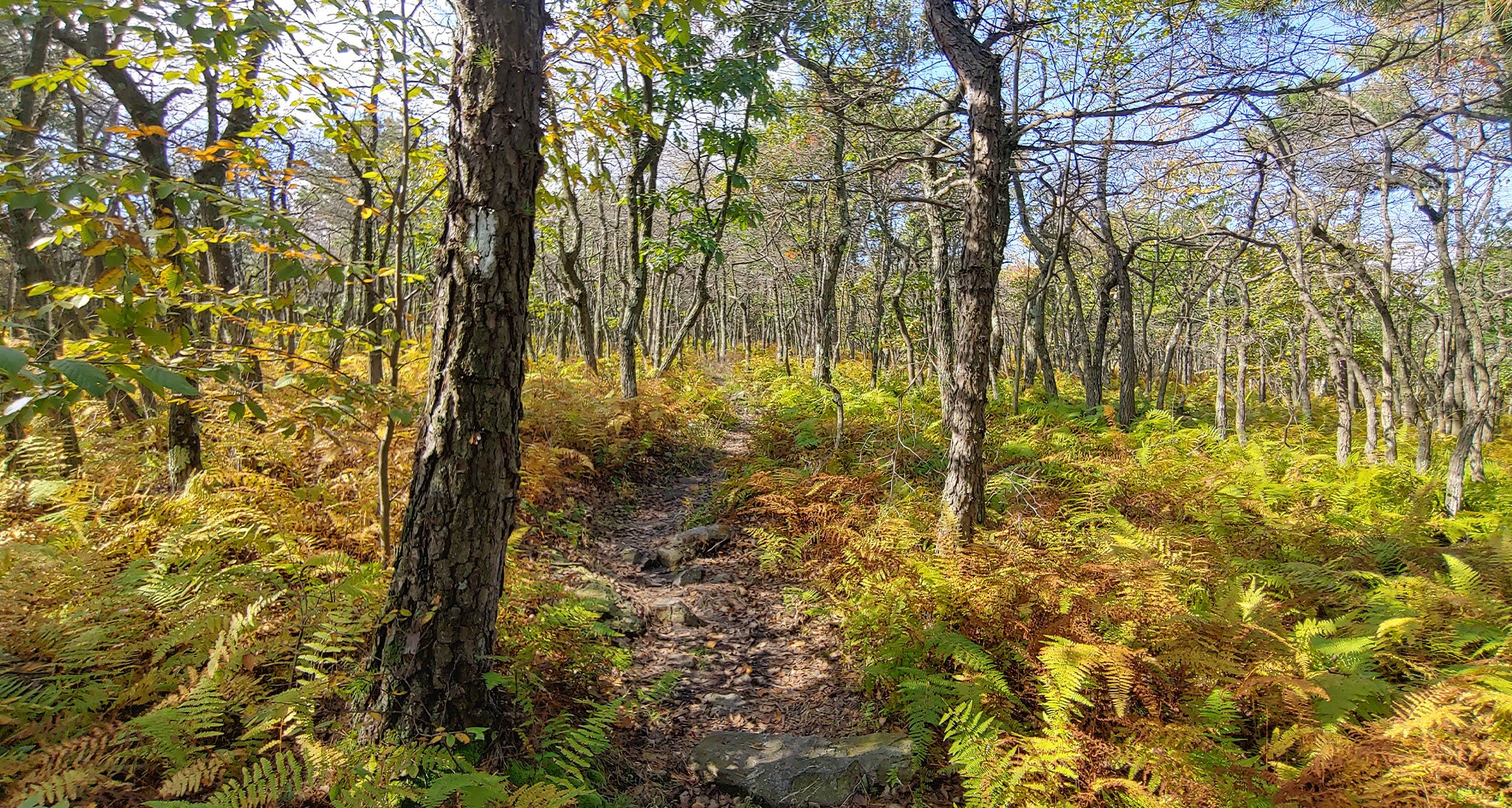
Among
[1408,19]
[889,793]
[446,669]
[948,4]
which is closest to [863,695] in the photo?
[889,793]

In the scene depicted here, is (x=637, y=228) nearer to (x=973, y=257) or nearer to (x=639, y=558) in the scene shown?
(x=639, y=558)

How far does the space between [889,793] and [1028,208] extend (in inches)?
582

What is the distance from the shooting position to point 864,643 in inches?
184

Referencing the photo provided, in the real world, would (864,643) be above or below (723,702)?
above

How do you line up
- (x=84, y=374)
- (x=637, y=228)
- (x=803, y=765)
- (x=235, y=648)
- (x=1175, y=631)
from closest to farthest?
(x=84, y=374)
(x=235, y=648)
(x=803, y=765)
(x=1175, y=631)
(x=637, y=228)

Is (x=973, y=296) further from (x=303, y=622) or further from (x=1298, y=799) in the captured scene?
(x=303, y=622)

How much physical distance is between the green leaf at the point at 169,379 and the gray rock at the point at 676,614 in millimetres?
4063

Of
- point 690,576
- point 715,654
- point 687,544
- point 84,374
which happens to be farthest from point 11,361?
point 687,544

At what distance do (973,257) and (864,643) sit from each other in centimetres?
319

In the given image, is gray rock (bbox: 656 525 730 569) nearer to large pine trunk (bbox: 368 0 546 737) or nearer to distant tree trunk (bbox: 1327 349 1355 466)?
large pine trunk (bbox: 368 0 546 737)

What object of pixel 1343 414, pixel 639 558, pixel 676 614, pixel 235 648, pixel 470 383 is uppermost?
pixel 470 383

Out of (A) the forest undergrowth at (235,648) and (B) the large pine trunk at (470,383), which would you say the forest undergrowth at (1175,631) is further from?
(B) the large pine trunk at (470,383)

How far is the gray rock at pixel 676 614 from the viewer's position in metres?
5.36

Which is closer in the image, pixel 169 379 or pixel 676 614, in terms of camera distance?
pixel 169 379
